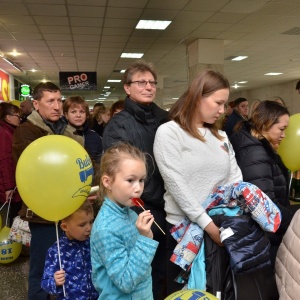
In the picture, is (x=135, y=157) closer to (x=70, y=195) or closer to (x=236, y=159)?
(x=70, y=195)

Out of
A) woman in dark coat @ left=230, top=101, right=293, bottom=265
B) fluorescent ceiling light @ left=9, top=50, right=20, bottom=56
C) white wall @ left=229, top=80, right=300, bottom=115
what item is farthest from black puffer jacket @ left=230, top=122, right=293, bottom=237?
white wall @ left=229, top=80, right=300, bottom=115

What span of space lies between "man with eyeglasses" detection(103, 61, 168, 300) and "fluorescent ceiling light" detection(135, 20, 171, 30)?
4800 mm

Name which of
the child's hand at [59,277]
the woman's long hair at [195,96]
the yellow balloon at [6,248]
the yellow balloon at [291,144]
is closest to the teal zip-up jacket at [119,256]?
the child's hand at [59,277]

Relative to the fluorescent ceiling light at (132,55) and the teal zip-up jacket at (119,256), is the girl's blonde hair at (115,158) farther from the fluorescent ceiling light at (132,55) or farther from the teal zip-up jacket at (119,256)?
the fluorescent ceiling light at (132,55)

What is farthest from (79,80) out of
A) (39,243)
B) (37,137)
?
(39,243)

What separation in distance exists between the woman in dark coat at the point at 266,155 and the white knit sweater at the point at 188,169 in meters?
0.16

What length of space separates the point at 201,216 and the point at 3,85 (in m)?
11.6

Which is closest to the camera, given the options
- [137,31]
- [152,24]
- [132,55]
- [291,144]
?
[291,144]

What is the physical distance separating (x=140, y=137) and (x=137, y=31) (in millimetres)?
5701

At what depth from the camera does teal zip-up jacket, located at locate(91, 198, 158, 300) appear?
1.25m

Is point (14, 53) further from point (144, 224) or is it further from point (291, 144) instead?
point (144, 224)

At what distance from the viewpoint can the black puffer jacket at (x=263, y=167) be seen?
1.77 meters

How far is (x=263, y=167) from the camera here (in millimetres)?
1789

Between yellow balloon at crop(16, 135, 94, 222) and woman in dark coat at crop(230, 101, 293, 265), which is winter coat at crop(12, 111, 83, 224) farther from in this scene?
woman in dark coat at crop(230, 101, 293, 265)
